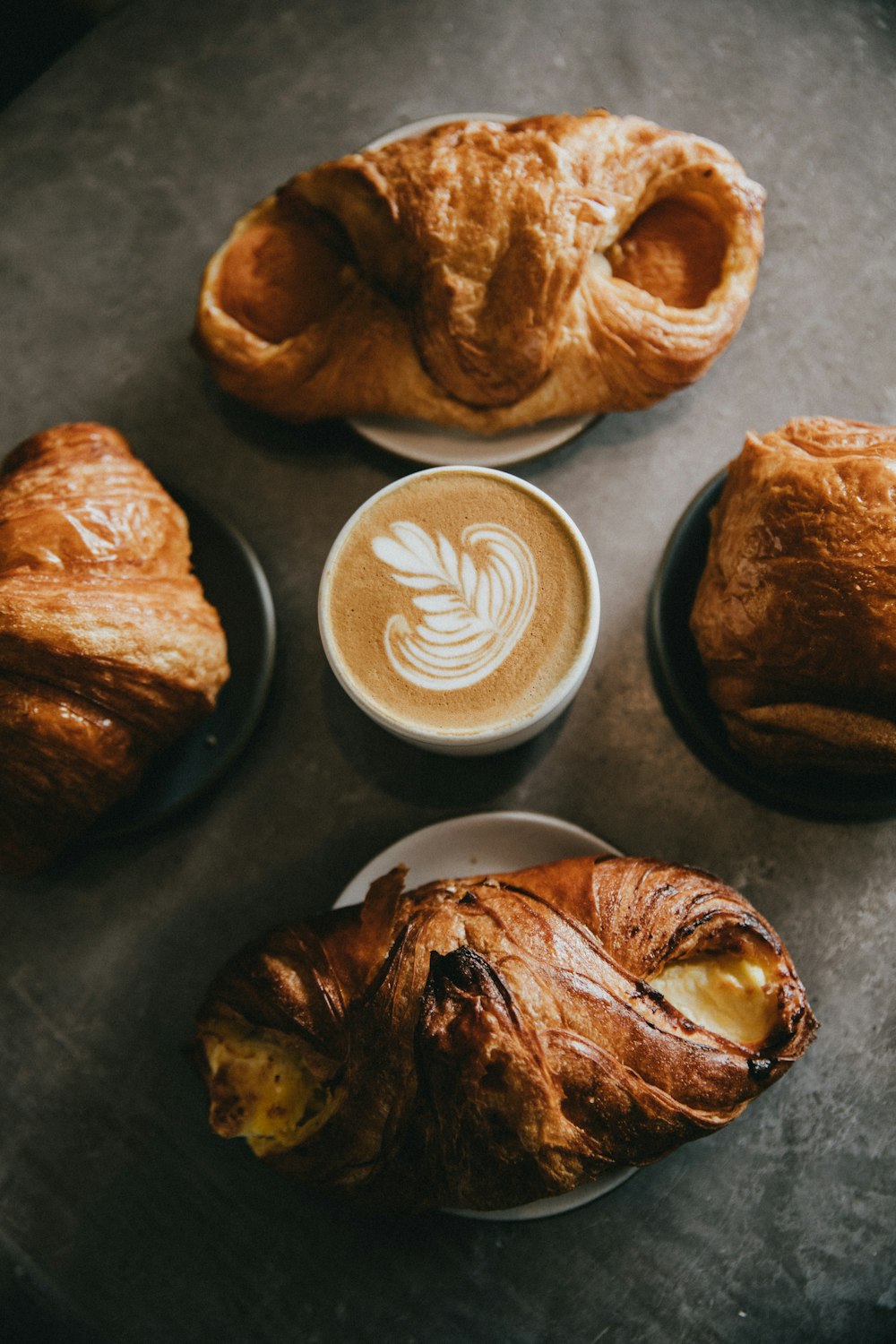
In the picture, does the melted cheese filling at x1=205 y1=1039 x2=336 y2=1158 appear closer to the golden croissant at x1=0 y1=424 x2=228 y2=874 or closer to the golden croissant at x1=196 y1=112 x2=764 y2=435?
the golden croissant at x1=0 y1=424 x2=228 y2=874

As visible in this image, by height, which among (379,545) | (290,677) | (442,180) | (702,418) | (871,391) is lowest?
(290,677)

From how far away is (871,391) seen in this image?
71.5 inches

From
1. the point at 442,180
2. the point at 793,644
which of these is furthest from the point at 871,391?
the point at 442,180

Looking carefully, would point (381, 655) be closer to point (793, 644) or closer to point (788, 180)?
point (793, 644)

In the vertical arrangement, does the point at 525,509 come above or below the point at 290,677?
above

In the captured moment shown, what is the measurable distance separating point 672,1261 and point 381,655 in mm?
1143

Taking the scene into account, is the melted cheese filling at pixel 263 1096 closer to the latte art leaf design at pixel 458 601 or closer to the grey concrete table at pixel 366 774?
the grey concrete table at pixel 366 774

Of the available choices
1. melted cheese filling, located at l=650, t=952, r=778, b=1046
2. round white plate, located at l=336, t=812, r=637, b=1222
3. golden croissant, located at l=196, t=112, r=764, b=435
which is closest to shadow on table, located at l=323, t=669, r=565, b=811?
round white plate, located at l=336, t=812, r=637, b=1222

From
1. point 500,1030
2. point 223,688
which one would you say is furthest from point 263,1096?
point 223,688

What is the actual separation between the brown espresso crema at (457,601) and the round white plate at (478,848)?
0.77ft

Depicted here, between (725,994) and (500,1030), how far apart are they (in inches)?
15.5

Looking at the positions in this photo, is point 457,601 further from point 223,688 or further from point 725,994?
point 725,994

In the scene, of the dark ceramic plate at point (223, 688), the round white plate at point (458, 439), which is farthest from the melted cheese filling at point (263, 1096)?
the round white plate at point (458, 439)

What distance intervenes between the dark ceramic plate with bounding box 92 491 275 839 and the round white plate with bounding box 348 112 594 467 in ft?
1.11
